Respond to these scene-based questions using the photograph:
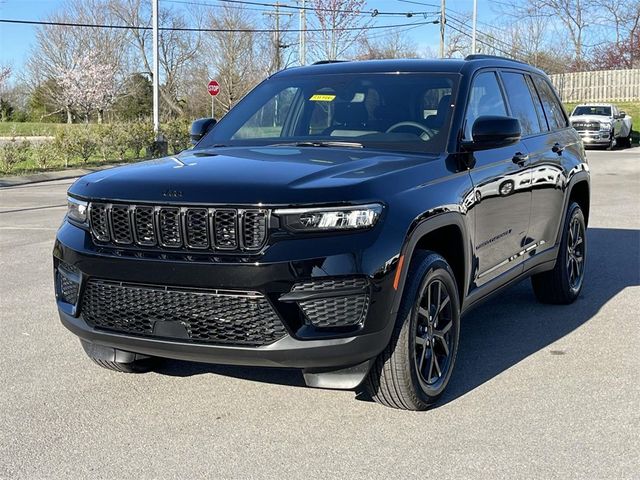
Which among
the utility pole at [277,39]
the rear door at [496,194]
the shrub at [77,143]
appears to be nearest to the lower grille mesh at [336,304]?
the rear door at [496,194]

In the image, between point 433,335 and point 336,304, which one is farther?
point 433,335

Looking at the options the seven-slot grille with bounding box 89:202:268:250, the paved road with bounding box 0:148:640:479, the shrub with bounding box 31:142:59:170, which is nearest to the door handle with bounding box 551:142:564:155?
the paved road with bounding box 0:148:640:479

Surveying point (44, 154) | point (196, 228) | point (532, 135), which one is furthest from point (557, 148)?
point (44, 154)

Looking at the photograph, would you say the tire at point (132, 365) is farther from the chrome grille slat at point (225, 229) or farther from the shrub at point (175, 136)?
the shrub at point (175, 136)

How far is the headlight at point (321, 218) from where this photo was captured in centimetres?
349

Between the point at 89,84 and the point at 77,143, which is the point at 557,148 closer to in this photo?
the point at 77,143

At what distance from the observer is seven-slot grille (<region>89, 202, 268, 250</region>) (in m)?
3.52

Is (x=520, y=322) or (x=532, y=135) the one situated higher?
(x=532, y=135)

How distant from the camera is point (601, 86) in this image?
47781 millimetres

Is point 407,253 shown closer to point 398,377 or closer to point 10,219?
point 398,377

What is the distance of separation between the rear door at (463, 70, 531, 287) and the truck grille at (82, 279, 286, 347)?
5.34ft

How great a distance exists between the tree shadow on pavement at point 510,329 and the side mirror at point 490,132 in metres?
1.21

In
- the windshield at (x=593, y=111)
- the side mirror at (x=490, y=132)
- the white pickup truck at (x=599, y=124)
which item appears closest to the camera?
the side mirror at (x=490, y=132)

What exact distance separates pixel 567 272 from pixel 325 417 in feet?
10.1
